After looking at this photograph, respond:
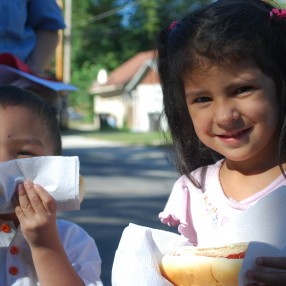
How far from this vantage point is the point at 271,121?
2.04 m

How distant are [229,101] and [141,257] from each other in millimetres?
556

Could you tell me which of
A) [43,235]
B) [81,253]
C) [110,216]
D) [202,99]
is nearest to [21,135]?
[43,235]

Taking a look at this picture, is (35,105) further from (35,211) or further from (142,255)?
(142,255)

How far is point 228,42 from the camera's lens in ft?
6.73

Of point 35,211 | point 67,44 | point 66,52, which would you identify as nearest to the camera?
point 35,211

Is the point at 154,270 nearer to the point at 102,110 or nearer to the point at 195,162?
the point at 195,162

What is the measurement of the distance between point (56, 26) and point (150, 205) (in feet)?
19.2

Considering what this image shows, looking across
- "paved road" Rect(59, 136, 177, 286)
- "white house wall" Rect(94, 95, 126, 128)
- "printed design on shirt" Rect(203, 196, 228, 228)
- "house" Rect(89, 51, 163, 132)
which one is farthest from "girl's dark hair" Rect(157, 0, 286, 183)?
"white house wall" Rect(94, 95, 126, 128)

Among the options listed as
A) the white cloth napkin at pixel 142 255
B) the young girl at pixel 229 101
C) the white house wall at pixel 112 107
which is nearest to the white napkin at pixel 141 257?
the white cloth napkin at pixel 142 255

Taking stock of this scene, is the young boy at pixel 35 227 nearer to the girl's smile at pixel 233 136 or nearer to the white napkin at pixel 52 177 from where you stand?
the white napkin at pixel 52 177

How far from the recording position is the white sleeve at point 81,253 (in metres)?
2.28

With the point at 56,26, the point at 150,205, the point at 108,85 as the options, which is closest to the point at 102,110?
the point at 108,85

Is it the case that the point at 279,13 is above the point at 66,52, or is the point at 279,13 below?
below

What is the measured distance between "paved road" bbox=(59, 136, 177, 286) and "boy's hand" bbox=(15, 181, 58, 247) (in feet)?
9.16
